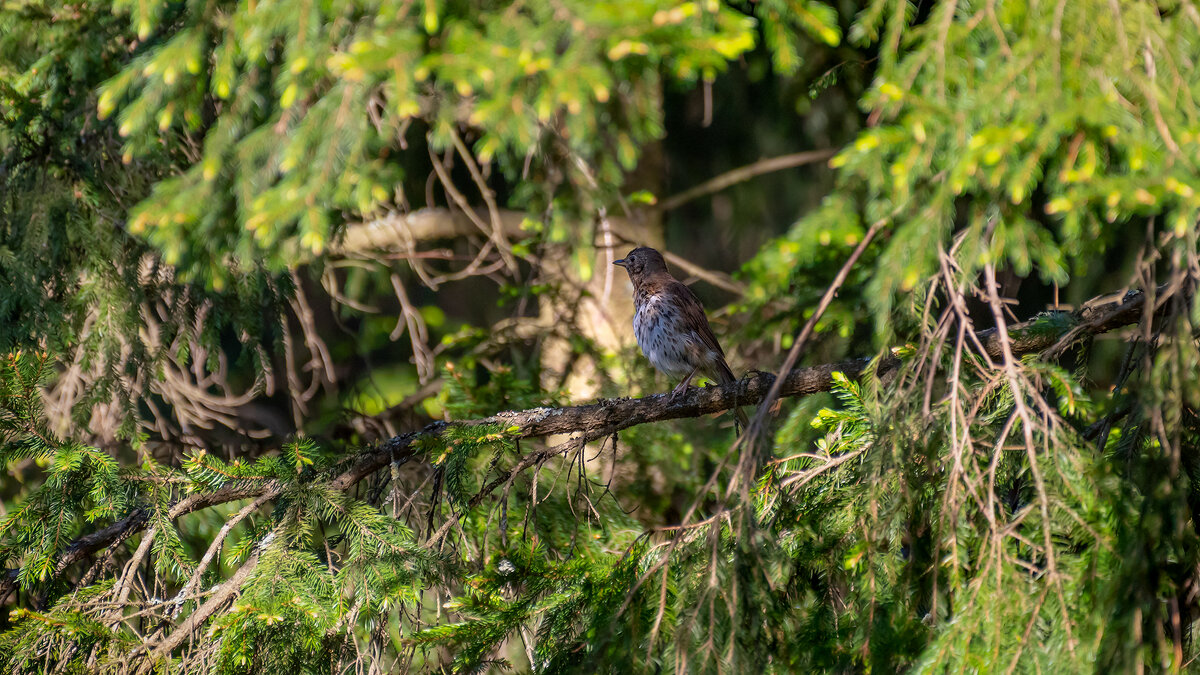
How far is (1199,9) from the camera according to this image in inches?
70.1

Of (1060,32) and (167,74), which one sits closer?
(1060,32)

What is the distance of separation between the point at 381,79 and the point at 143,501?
6.38 ft

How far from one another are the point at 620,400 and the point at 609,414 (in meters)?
0.10

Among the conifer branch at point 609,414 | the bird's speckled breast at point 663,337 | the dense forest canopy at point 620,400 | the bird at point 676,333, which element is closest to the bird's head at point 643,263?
the bird at point 676,333

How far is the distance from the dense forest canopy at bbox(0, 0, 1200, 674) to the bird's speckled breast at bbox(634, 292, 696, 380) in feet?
2.27

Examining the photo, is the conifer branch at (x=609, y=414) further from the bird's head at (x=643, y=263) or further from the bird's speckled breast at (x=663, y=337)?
the bird's head at (x=643, y=263)

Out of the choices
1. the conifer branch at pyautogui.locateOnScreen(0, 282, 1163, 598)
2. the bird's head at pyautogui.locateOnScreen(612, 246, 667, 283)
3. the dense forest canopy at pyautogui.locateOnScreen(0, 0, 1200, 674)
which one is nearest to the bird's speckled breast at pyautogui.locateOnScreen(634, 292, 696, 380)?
the bird's head at pyautogui.locateOnScreen(612, 246, 667, 283)

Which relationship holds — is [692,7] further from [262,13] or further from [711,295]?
[711,295]

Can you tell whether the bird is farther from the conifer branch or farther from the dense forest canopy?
the conifer branch

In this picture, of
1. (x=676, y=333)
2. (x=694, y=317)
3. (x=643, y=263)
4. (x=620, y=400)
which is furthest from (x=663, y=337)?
(x=620, y=400)

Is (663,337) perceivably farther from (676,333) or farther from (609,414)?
(609,414)

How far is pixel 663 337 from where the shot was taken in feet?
16.6

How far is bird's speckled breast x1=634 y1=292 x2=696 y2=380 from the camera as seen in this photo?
5.04 m

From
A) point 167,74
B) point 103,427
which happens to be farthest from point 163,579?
point 167,74
